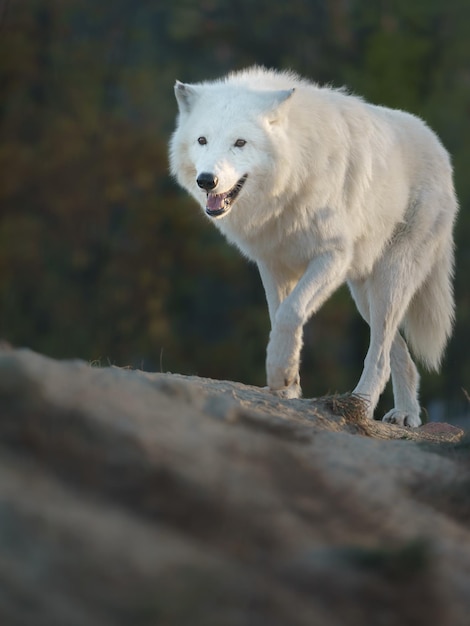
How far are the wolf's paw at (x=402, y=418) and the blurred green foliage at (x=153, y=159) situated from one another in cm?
1489

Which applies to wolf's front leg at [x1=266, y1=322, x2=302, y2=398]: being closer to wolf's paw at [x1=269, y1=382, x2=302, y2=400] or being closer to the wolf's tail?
wolf's paw at [x1=269, y1=382, x2=302, y2=400]

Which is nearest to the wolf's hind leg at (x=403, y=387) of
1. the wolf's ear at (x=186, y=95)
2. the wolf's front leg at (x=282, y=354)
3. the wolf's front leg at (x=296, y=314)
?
the wolf's front leg at (x=296, y=314)

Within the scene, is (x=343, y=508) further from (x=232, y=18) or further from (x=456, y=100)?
(x=232, y=18)

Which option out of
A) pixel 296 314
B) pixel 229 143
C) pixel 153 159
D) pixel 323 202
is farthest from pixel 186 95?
pixel 153 159

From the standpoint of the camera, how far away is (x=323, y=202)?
256 inches

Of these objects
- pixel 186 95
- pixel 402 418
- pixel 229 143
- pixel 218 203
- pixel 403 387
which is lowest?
pixel 402 418

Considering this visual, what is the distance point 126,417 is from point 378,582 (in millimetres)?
992

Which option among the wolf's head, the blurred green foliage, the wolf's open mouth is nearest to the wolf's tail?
the wolf's head

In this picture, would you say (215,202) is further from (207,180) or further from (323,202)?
(323,202)

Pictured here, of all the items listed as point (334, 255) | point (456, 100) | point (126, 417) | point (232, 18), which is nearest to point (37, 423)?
point (126, 417)

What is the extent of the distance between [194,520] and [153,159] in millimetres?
22930

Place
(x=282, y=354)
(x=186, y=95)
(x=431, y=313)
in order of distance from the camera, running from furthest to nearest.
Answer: (x=431, y=313) → (x=186, y=95) → (x=282, y=354)

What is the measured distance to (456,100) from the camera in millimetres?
25703

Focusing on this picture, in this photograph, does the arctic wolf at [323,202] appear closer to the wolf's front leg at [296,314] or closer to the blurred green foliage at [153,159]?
the wolf's front leg at [296,314]
